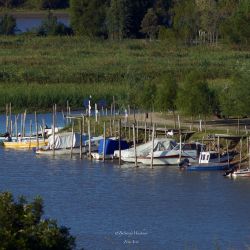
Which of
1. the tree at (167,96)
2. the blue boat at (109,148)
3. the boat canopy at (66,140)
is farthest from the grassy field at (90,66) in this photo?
the blue boat at (109,148)

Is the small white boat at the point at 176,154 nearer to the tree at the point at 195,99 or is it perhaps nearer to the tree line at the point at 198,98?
the tree line at the point at 198,98

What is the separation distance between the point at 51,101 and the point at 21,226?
147 feet

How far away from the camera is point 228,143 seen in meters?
50.1

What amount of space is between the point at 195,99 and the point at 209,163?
6.45 m

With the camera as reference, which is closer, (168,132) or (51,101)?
(168,132)

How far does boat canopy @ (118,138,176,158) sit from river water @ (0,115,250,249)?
598 millimetres

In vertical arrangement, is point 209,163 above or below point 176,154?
below

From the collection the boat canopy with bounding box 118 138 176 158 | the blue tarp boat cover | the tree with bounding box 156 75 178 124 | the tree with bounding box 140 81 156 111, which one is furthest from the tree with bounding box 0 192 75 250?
the tree with bounding box 140 81 156 111

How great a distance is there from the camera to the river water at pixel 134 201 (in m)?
35.5

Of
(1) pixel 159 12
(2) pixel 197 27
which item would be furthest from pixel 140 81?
(1) pixel 159 12

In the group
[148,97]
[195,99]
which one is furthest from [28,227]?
[148,97]

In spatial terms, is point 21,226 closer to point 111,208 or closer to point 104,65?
point 111,208

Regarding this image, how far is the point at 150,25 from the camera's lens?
111 metres

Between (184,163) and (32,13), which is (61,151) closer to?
(184,163)
